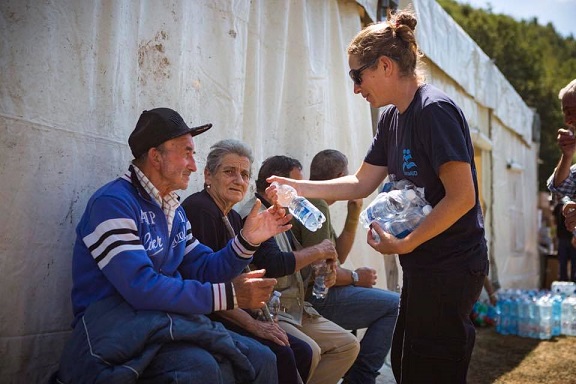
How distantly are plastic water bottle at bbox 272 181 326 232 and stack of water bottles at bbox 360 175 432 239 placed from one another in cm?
47

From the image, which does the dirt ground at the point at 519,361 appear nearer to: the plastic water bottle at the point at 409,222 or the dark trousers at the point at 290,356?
the dark trousers at the point at 290,356

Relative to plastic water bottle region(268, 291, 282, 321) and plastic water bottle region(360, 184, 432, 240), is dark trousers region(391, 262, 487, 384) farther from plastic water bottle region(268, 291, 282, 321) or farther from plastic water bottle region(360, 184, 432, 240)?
plastic water bottle region(268, 291, 282, 321)

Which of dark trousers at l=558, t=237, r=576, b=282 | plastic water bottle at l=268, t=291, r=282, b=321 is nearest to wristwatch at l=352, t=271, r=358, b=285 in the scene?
plastic water bottle at l=268, t=291, r=282, b=321

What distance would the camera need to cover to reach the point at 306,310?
3213 mm

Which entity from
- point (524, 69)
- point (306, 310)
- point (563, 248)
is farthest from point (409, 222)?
point (524, 69)

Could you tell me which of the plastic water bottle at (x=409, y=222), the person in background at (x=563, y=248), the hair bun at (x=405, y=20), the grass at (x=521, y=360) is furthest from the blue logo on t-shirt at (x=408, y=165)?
the person in background at (x=563, y=248)

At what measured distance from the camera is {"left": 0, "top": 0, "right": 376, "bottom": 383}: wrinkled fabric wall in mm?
2189

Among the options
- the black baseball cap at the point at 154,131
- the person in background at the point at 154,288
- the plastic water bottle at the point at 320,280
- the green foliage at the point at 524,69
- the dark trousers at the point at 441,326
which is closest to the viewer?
the person in background at the point at 154,288

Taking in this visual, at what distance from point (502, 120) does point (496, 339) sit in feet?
14.4

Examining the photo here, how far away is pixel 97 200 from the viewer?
2.06 metres

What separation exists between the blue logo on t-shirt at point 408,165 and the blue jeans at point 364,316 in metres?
1.60

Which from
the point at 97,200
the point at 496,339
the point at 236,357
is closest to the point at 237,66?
the point at 97,200

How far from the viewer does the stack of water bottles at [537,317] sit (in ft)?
21.0

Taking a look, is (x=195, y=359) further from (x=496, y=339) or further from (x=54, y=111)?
(x=496, y=339)
